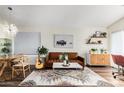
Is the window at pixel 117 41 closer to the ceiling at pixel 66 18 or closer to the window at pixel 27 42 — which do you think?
the ceiling at pixel 66 18

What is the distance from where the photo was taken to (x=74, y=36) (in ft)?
9.98

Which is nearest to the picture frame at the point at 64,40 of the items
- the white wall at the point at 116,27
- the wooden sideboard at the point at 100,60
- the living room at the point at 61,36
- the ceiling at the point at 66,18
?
the living room at the point at 61,36

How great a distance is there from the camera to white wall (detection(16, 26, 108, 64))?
9.18 ft

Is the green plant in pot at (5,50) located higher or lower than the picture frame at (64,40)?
lower

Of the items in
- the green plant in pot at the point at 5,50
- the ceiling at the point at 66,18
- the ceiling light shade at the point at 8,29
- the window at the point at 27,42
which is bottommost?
the green plant in pot at the point at 5,50

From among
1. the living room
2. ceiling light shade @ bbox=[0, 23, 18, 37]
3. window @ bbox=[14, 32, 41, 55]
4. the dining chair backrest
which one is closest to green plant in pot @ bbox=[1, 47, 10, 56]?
the living room

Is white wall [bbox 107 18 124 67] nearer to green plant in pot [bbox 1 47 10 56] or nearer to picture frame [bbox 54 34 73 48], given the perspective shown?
picture frame [bbox 54 34 73 48]

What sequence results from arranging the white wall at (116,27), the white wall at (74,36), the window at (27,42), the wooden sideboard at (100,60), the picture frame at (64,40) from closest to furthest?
1. the white wall at (116,27)
2. the window at (27,42)
3. the white wall at (74,36)
4. the picture frame at (64,40)
5. the wooden sideboard at (100,60)

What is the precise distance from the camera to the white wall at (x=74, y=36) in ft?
9.18

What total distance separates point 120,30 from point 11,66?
260cm

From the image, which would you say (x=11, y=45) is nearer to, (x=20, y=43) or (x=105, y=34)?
(x=20, y=43)

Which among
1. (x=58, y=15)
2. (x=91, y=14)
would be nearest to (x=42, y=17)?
(x=58, y=15)
